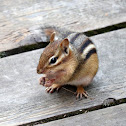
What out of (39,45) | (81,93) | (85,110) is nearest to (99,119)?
(85,110)

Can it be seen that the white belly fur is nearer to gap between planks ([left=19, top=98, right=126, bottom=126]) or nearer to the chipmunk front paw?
the chipmunk front paw

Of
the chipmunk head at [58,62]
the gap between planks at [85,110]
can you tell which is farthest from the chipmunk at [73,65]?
the gap between planks at [85,110]

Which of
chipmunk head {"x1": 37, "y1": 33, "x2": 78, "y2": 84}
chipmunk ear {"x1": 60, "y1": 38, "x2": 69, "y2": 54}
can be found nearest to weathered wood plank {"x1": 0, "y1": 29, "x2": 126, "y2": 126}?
chipmunk head {"x1": 37, "y1": 33, "x2": 78, "y2": 84}

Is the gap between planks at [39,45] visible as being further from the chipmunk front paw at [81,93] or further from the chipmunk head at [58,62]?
the chipmunk front paw at [81,93]

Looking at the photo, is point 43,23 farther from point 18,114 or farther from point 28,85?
point 18,114

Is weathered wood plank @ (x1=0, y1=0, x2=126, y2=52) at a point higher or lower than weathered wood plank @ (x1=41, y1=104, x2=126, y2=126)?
higher

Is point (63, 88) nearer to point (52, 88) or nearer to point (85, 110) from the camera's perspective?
point (52, 88)
